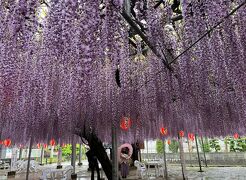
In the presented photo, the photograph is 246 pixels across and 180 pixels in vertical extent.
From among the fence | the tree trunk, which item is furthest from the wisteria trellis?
the fence

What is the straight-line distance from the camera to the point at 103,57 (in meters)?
2.43

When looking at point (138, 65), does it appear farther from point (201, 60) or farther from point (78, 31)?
point (78, 31)

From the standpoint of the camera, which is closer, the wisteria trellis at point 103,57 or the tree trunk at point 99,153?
the wisteria trellis at point 103,57

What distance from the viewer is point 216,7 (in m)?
2.25

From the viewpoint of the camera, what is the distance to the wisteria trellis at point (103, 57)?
7.22 ft

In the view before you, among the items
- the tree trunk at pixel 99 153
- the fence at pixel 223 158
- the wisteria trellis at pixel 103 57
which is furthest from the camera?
the fence at pixel 223 158

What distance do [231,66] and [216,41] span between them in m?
0.38

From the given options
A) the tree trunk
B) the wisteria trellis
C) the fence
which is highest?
the wisteria trellis

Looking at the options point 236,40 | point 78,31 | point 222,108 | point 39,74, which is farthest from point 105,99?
point 222,108

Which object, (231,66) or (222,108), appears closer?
A: (231,66)

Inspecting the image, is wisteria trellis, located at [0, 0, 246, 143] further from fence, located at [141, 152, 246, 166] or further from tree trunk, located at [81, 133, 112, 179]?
fence, located at [141, 152, 246, 166]

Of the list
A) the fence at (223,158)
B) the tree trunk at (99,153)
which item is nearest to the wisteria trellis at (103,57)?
the tree trunk at (99,153)

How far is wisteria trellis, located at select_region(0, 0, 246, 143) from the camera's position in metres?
2.20

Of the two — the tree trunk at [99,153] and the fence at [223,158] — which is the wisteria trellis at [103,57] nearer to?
the tree trunk at [99,153]
